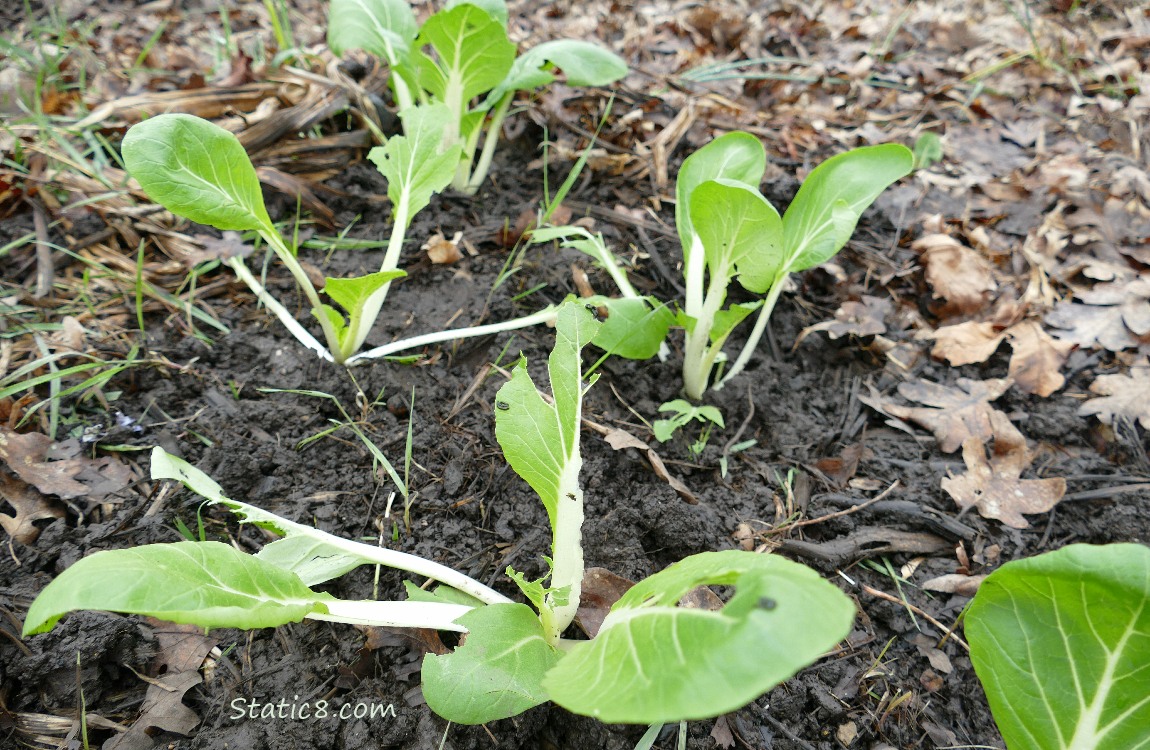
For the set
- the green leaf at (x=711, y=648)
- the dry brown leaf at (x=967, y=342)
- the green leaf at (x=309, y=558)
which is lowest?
the green leaf at (x=309, y=558)

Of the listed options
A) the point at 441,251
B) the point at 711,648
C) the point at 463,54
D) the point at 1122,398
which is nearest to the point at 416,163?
the point at 441,251

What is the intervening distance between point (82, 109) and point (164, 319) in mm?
1449

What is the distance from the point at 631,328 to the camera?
6.81ft

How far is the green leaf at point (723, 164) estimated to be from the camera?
Answer: 220 cm

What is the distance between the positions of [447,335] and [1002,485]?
175 centimetres

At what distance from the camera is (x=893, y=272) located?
2.74 meters

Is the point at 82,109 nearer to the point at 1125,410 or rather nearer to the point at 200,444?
the point at 200,444

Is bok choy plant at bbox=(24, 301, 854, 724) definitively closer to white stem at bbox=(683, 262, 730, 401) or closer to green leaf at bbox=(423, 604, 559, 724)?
green leaf at bbox=(423, 604, 559, 724)

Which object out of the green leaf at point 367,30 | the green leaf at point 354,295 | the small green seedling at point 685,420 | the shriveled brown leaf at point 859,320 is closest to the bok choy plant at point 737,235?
the small green seedling at point 685,420

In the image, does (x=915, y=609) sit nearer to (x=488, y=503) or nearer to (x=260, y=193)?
(x=488, y=503)

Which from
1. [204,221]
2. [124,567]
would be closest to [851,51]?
[204,221]

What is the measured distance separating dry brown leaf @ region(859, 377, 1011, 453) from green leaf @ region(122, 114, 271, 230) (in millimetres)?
2056

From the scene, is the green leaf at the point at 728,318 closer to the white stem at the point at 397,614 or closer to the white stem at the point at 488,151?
the white stem at the point at 397,614

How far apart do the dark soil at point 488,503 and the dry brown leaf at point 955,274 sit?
31 cm
